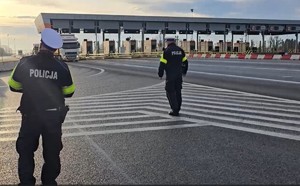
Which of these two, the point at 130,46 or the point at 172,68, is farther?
the point at 130,46

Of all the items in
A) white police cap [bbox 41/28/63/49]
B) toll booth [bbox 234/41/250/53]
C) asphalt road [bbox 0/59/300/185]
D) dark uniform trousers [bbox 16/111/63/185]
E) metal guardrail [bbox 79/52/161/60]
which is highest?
toll booth [bbox 234/41/250/53]

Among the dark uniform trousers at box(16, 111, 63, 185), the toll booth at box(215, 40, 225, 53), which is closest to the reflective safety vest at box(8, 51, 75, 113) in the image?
the dark uniform trousers at box(16, 111, 63, 185)

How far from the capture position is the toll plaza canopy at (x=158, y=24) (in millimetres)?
63719

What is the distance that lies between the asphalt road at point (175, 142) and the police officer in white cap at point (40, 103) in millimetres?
622

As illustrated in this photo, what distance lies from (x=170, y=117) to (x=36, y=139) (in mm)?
5017

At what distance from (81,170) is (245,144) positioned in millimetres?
2726

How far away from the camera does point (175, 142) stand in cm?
643

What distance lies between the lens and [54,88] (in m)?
4.09

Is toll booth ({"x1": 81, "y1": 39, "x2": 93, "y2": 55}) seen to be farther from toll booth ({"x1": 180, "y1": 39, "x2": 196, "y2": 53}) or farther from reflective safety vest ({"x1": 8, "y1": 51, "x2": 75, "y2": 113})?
reflective safety vest ({"x1": 8, "y1": 51, "x2": 75, "y2": 113})

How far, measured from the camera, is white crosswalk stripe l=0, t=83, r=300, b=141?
7.54 metres

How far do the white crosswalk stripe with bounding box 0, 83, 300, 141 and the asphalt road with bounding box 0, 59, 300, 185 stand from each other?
0.7 inches

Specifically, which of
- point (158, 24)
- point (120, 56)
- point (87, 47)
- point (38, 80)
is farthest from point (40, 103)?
point (158, 24)

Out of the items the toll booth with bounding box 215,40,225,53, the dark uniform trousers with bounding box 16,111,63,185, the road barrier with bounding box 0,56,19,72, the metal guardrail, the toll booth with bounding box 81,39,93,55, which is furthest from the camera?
the toll booth with bounding box 215,40,225,53

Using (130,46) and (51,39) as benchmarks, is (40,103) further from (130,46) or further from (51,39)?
(130,46)
